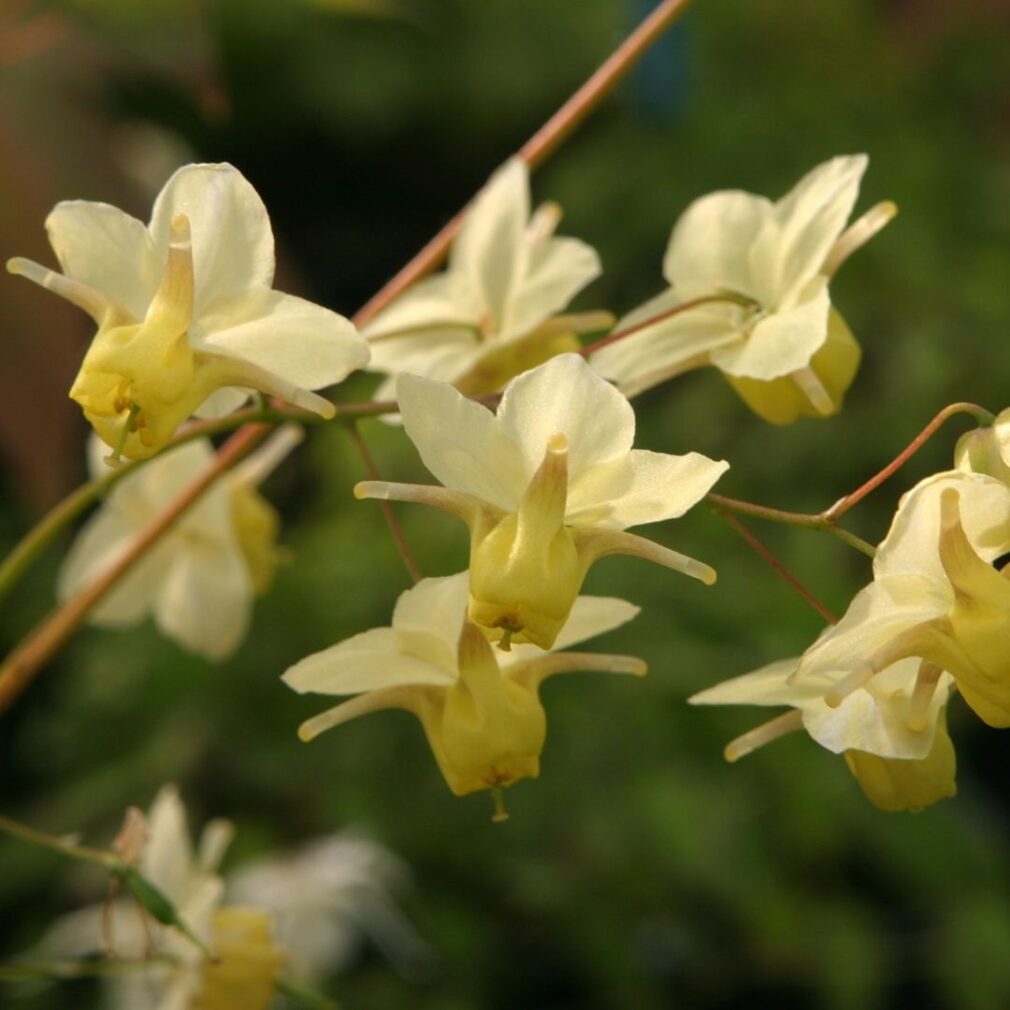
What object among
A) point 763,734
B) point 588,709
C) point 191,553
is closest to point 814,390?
point 763,734

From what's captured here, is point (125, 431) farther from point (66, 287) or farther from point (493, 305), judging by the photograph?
point (493, 305)

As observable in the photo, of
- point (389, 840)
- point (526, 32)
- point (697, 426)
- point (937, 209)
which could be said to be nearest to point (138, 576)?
point (389, 840)

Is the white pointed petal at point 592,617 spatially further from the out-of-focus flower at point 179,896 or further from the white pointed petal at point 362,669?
the out-of-focus flower at point 179,896

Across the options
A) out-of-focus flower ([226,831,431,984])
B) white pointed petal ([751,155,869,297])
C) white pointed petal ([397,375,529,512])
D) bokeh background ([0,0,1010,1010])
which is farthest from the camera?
out-of-focus flower ([226,831,431,984])

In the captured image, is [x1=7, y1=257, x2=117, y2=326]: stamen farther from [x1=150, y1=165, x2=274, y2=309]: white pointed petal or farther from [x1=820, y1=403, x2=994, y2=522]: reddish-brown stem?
[x1=820, y1=403, x2=994, y2=522]: reddish-brown stem

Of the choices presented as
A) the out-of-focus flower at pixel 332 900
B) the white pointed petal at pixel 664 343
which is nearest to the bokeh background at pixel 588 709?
the out-of-focus flower at pixel 332 900

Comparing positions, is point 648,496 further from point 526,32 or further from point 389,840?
point 526,32

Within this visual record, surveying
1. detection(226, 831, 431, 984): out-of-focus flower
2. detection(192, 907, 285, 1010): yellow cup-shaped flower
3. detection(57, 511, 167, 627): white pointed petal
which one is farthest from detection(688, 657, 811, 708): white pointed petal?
detection(226, 831, 431, 984): out-of-focus flower
